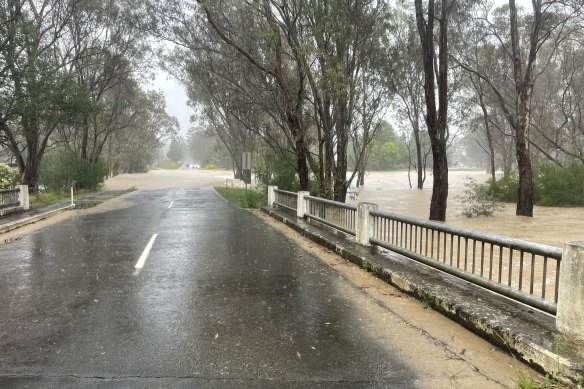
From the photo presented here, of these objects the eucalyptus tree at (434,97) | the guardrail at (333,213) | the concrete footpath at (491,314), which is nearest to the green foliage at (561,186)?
the eucalyptus tree at (434,97)

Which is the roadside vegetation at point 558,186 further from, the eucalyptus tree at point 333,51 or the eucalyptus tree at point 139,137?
the eucalyptus tree at point 139,137

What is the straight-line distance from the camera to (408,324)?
5.41 metres

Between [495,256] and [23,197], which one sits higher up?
[23,197]

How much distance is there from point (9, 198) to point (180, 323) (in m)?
15.5

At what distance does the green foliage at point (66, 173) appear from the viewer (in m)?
30.3

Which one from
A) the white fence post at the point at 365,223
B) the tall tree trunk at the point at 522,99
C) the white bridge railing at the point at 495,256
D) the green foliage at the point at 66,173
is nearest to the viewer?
the white bridge railing at the point at 495,256

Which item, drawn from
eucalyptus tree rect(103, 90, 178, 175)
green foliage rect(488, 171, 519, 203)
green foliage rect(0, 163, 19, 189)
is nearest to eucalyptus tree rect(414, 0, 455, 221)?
green foliage rect(488, 171, 519, 203)

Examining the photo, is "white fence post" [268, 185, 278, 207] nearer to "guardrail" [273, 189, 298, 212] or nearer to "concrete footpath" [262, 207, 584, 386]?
"guardrail" [273, 189, 298, 212]

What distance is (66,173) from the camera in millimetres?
30750

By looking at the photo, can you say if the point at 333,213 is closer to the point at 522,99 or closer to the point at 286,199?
the point at 286,199

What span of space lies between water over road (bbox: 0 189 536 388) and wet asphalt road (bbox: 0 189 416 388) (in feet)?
0.06

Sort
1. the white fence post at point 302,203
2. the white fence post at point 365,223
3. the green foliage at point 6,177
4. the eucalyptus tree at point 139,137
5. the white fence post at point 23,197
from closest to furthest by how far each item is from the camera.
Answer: the white fence post at point 365,223 → the white fence post at point 302,203 → the white fence post at point 23,197 → the green foliage at point 6,177 → the eucalyptus tree at point 139,137

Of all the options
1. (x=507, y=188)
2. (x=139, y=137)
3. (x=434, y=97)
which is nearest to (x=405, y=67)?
(x=507, y=188)

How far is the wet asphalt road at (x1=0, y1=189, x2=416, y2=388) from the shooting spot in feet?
13.1
